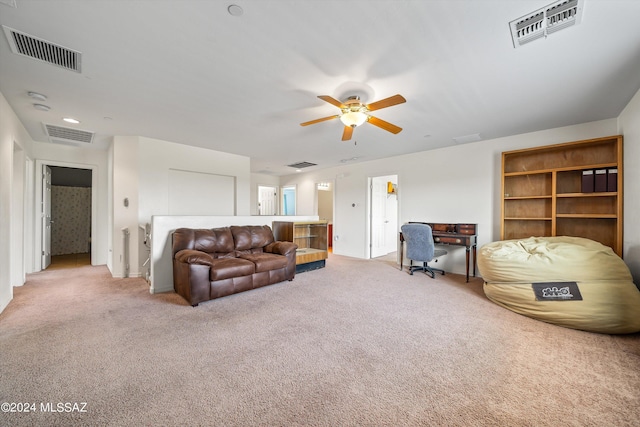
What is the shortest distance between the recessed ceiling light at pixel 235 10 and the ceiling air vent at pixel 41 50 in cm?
148

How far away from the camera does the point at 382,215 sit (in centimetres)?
684

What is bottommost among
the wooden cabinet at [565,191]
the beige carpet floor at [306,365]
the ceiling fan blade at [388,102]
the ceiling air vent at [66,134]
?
the beige carpet floor at [306,365]

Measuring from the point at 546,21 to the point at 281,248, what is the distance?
3748 millimetres

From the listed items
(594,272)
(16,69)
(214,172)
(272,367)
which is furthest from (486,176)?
(16,69)

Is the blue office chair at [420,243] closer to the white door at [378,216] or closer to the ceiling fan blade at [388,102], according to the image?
the white door at [378,216]

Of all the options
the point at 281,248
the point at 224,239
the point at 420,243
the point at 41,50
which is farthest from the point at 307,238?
the point at 41,50

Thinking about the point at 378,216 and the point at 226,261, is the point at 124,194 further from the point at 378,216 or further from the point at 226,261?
the point at 378,216

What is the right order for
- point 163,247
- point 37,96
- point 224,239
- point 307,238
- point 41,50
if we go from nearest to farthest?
point 41,50
point 37,96
point 163,247
point 224,239
point 307,238

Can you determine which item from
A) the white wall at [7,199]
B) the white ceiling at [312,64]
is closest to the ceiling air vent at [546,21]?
the white ceiling at [312,64]

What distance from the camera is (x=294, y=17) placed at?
1.68m

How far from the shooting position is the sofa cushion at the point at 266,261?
3557mm

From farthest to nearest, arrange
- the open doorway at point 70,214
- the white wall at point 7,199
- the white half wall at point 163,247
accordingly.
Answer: the open doorway at point 70,214 → the white half wall at point 163,247 → the white wall at point 7,199

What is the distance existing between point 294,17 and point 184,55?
1.05 metres

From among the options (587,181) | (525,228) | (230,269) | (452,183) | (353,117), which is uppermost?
(353,117)
